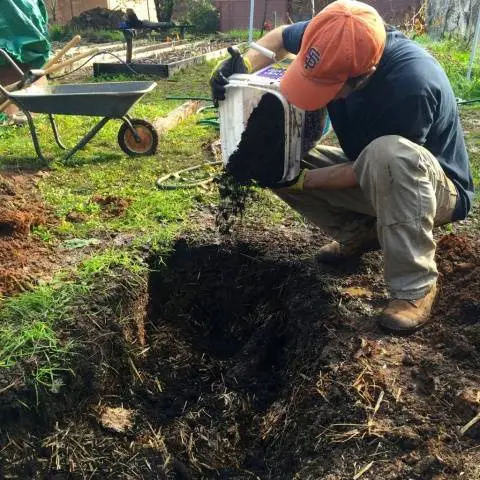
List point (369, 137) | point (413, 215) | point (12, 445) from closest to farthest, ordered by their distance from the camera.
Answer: point (12, 445) → point (413, 215) → point (369, 137)

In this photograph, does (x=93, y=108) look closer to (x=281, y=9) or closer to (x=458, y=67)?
(x=458, y=67)

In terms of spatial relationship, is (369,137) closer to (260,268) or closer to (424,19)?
(260,268)

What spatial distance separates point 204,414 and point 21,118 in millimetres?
5246

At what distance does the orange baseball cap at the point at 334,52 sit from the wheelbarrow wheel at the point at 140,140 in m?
3.03

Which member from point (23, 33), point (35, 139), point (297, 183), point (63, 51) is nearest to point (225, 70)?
point (297, 183)

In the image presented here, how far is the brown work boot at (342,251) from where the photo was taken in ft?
9.87

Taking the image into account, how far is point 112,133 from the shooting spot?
601cm

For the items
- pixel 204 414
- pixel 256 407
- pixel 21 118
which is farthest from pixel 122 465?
pixel 21 118

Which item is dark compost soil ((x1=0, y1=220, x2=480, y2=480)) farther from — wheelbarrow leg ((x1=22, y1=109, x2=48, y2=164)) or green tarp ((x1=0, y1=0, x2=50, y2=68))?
green tarp ((x1=0, y1=0, x2=50, y2=68))

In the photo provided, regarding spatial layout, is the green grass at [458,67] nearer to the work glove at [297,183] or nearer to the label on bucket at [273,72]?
the label on bucket at [273,72]

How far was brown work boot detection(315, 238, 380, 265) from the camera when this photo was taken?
3.01 metres

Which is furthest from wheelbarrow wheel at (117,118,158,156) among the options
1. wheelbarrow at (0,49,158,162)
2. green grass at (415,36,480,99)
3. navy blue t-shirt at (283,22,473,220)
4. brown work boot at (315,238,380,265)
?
green grass at (415,36,480,99)

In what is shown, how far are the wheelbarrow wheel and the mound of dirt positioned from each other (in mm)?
1044

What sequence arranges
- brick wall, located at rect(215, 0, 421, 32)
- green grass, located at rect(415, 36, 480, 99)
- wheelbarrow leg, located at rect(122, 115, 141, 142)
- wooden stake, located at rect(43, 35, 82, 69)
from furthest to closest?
1. brick wall, located at rect(215, 0, 421, 32)
2. green grass, located at rect(415, 36, 480, 99)
3. wooden stake, located at rect(43, 35, 82, 69)
4. wheelbarrow leg, located at rect(122, 115, 141, 142)
